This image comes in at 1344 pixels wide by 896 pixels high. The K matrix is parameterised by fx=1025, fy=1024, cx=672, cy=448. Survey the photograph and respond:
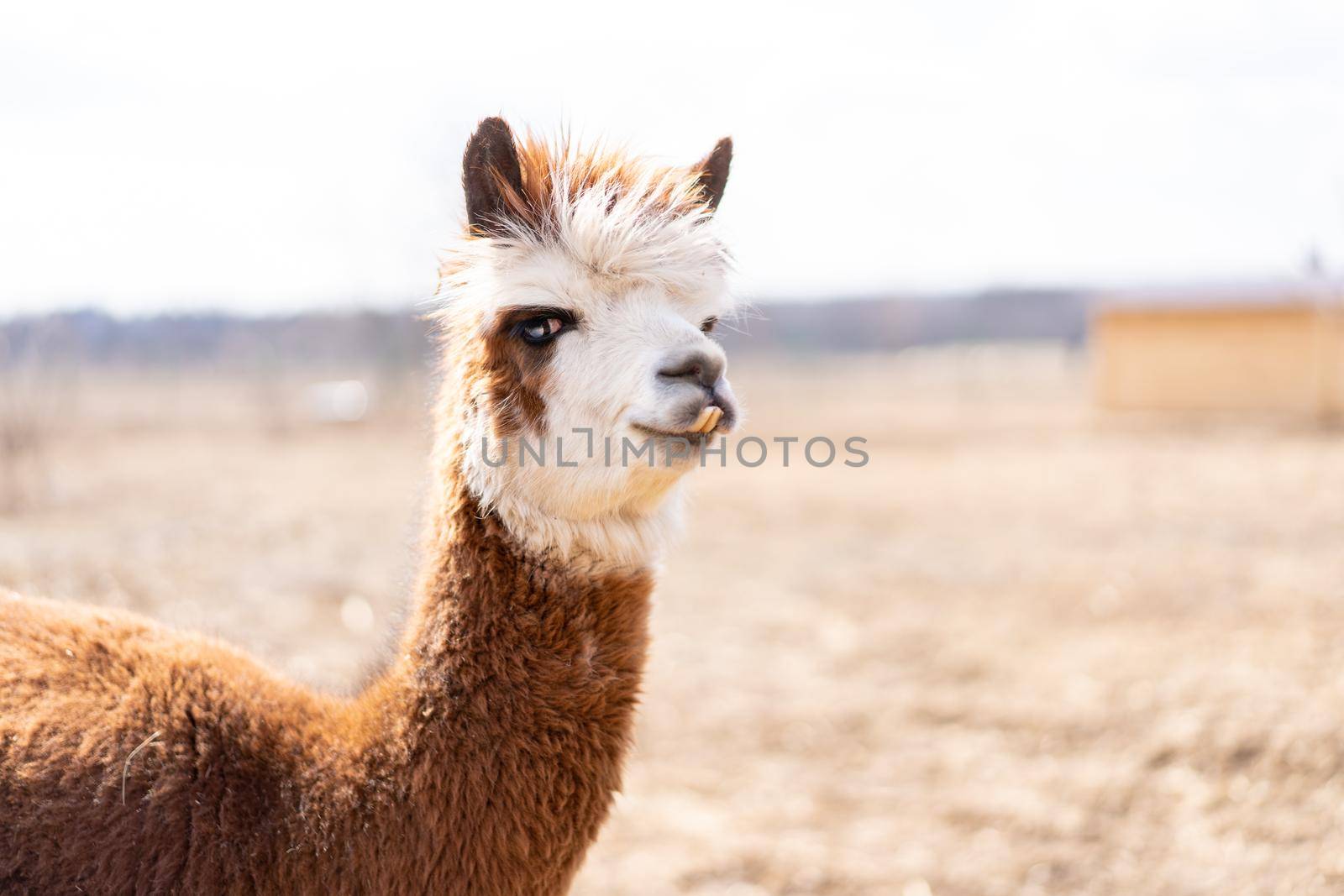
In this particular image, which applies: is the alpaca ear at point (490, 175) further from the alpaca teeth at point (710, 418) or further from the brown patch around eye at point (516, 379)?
the alpaca teeth at point (710, 418)

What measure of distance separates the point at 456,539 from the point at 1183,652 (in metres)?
5.86

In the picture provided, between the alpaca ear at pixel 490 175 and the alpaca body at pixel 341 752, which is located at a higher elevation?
the alpaca ear at pixel 490 175

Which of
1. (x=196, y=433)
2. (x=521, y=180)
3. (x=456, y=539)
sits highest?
(x=521, y=180)

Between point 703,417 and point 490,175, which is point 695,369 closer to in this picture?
point 703,417

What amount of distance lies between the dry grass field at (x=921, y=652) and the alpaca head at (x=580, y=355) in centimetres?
60

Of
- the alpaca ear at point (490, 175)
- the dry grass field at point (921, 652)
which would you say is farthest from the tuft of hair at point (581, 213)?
the dry grass field at point (921, 652)

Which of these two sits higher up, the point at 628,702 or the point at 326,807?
the point at 628,702

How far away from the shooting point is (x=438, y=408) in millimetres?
2904

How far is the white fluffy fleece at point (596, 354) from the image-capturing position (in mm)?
2482

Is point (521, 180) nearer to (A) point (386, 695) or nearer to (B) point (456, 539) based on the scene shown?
(B) point (456, 539)

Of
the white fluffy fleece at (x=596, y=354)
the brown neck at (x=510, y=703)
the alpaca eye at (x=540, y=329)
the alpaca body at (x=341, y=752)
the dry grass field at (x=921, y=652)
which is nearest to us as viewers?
the alpaca body at (x=341, y=752)

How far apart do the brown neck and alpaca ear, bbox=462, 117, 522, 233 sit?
665 mm

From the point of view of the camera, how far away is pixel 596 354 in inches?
99.3

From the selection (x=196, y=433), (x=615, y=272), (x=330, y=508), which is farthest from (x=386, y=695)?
(x=196, y=433)
